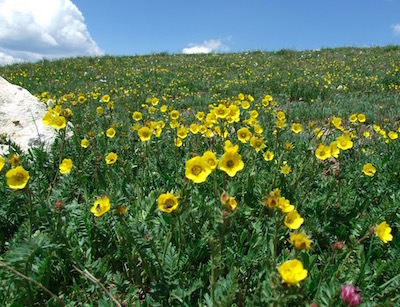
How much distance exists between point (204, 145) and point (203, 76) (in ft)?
24.3

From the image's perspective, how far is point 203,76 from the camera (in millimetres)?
11203

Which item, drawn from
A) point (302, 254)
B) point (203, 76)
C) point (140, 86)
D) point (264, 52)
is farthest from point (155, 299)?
point (264, 52)

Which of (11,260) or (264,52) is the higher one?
(264,52)

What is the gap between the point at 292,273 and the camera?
4.45 ft

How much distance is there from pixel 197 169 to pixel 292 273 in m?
0.95

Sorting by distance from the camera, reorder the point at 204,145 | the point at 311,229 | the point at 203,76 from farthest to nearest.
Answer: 1. the point at 203,76
2. the point at 204,145
3. the point at 311,229

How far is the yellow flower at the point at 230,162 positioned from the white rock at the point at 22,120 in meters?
2.87

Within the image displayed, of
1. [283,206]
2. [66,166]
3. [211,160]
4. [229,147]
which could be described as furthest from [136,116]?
[283,206]

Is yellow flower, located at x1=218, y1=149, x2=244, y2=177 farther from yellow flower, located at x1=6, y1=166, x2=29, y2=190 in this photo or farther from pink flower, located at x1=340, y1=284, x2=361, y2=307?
yellow flower, located at x1=6, y1=166, x2=29, y2=190

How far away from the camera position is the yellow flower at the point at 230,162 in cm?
218

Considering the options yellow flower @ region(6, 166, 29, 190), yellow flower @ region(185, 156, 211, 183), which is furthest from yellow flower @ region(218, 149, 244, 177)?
yellow flower @ region(6, 166, 29, 190)

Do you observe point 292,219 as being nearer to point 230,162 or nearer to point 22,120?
point 230,162

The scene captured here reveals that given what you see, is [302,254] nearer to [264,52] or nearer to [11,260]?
[11,260]

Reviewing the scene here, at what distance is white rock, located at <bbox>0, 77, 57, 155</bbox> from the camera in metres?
4.30
